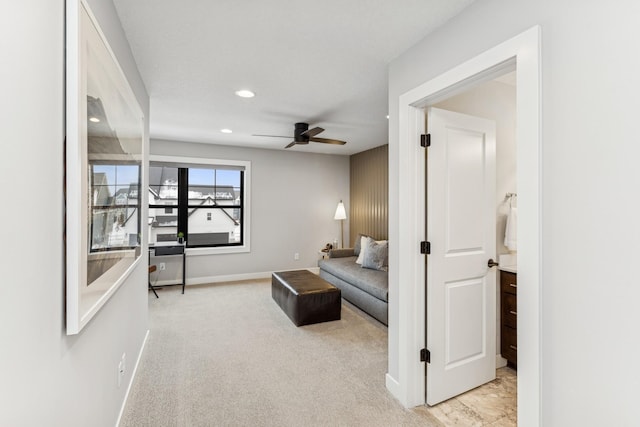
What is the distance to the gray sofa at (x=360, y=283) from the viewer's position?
140 inches

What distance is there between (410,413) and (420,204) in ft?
4.57

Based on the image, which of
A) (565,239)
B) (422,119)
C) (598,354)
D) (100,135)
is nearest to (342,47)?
(422,119)

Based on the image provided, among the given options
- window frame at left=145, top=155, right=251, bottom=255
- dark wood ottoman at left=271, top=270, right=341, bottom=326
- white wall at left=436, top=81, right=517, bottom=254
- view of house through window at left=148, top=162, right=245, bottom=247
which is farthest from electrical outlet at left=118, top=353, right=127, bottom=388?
view of house through window at left=148, top=162, right=245, bottom=247

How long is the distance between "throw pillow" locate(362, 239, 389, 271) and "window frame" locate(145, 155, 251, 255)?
2.31 meters

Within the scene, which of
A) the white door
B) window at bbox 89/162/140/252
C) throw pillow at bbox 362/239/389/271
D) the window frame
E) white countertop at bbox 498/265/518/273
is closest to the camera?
window at bbox 89/162/140/252

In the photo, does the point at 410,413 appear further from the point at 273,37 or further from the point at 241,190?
the point at 241,190

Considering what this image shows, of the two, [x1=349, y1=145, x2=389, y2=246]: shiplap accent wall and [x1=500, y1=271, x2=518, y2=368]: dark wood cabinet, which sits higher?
[x1=349, y1=145, x2=389, y2=246]: shiplap accent wall

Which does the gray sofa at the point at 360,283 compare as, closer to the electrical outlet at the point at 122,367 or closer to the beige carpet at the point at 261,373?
the beige carpet at the point at 261,373

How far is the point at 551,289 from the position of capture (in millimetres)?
1252

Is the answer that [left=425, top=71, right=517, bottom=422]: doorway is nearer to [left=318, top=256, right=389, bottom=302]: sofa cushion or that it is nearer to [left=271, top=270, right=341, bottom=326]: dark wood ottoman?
[left=318, top=256, right=389, bottom=302]: sofa cushion

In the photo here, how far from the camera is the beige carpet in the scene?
1971 mm

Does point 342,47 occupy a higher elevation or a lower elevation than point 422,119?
higher

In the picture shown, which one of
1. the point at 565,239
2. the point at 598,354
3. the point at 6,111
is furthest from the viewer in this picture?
the point at 565,239

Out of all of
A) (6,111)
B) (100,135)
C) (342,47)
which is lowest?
(6,111)
